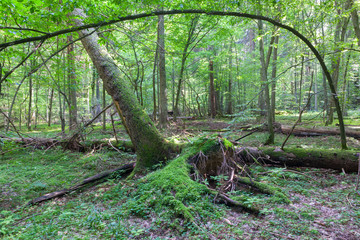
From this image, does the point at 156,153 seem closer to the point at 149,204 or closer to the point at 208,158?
the point at 208,158

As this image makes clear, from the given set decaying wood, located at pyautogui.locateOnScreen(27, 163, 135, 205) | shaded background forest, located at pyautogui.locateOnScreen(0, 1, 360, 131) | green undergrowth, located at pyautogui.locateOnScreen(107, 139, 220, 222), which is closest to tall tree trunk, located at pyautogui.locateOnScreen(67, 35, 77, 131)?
shaded background forest, located at pyautogui.locateOnScreen(0, 1, 360, 131)

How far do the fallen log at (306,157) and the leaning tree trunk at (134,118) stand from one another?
2023 millimetres

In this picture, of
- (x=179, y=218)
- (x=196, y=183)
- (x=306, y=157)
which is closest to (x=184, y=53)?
(x=306, y=157)

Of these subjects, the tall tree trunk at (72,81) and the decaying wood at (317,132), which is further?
the decaying wood at (317,132)

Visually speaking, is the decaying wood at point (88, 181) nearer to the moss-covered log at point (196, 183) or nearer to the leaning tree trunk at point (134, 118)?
the leaning tree trunk at point (134, 118)

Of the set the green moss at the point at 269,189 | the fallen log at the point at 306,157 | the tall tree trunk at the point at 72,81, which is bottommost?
the green moss at the point at 269,189

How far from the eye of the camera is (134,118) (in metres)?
4.81

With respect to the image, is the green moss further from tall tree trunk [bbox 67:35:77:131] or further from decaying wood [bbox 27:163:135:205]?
tall tree trunk [bbox 67:35:77:131]

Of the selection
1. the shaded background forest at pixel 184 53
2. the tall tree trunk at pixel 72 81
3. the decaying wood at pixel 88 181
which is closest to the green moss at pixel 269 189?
the shaded background forest at pixel 184 53

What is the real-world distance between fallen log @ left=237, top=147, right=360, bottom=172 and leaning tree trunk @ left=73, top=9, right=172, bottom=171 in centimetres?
202

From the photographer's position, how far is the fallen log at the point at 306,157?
434 cm

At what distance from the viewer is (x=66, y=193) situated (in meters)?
3.94

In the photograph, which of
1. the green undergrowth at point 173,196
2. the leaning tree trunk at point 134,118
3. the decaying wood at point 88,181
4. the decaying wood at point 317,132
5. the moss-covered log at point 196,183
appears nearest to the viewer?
the green undergrowth at point 173,196

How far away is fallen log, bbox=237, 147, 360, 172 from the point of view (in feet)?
14.3
